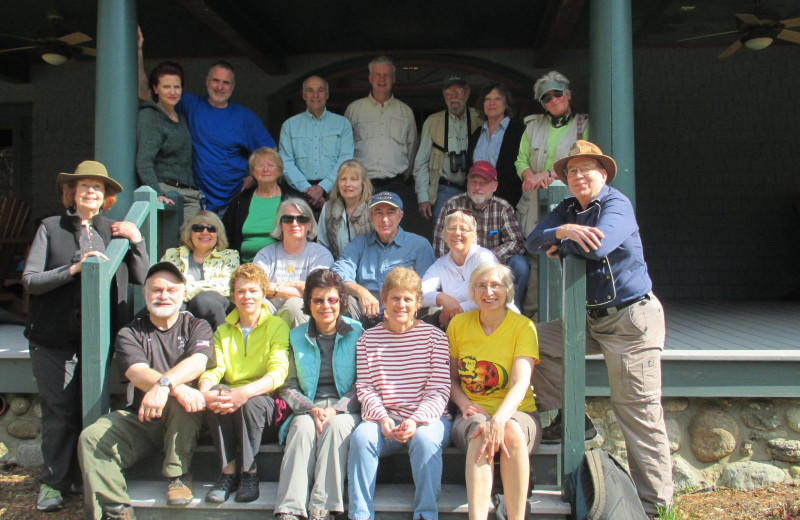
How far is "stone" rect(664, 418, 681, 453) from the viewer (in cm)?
358

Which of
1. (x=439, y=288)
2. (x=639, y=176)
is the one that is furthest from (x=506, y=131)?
(x=639, y=176)

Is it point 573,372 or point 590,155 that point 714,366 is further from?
point 590,155

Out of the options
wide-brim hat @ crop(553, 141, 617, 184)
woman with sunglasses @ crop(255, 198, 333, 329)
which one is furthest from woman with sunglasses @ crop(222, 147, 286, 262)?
wide-brim hat @ crop(553, 141, 617, 184)

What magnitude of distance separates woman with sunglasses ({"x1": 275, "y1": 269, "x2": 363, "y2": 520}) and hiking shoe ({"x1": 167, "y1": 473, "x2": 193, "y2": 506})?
412 mm

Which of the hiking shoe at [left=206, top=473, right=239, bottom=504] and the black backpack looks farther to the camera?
the hiking shoe at [left=206, top=473, right=239, bottom=504]

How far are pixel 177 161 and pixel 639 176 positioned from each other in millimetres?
4861

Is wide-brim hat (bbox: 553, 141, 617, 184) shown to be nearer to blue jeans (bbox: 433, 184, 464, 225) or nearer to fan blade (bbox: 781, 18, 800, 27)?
blue jeans (bbox: 433, 184, 464, 225)

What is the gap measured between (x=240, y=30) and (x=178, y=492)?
166 inches

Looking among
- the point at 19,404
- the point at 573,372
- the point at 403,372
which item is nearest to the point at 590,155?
the point at 573,372

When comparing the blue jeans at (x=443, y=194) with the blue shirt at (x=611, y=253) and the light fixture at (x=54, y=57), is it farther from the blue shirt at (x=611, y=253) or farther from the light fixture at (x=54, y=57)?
the light fixture at (x=54, y=57)

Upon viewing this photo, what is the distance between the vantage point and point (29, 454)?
12.5 ft

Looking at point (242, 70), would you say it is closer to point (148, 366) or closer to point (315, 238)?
point (315, 238)

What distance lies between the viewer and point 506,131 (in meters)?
4.52

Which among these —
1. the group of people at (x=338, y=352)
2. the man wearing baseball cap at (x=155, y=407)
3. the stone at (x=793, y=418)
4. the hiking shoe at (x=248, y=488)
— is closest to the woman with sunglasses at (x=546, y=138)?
the group of people at (x=338, y=352)
